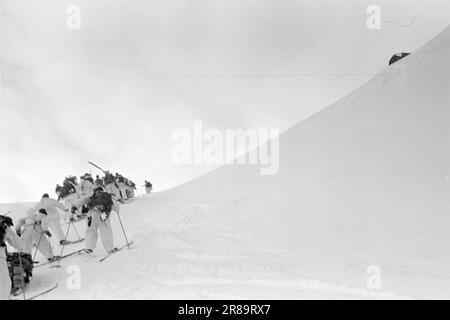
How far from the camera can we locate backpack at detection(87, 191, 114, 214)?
9.64 m

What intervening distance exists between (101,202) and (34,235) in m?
2.08

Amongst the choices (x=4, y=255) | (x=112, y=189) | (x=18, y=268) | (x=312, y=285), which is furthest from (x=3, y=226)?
(x=112, y=189)

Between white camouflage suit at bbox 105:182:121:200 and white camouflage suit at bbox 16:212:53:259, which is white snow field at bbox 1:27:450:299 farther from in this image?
white camouflage suit at bbox 105:182:121:200

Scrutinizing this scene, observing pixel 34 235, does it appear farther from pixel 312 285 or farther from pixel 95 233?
pixel 312 285

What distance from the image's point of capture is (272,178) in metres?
16.1

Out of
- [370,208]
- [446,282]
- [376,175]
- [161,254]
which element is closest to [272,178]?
[376,175]

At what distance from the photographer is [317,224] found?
10.8 metres

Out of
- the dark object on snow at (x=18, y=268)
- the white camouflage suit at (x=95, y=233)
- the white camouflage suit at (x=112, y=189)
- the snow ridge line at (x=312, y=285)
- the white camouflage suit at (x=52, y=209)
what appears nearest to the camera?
the snow ridge line at (x=312, y=285)

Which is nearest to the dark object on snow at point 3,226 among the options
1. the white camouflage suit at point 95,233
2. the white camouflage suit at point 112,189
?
the white camouflage suit at point 95,233

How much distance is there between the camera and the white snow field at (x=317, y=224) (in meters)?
6.55

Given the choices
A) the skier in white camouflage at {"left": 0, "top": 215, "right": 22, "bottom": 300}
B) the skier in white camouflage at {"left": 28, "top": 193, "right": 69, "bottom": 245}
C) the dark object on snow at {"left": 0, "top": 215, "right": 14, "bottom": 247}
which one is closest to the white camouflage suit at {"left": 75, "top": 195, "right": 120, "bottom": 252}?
the skier in white camouflage at {"left": 0, "top": 215, "right": 22, "bottom": 300}

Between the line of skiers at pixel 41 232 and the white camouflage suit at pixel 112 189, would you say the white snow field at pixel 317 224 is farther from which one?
the white camouflage suit at pixel 112 189

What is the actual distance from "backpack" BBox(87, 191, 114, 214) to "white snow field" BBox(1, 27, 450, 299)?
1226mm

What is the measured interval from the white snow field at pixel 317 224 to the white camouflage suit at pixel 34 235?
851mm
